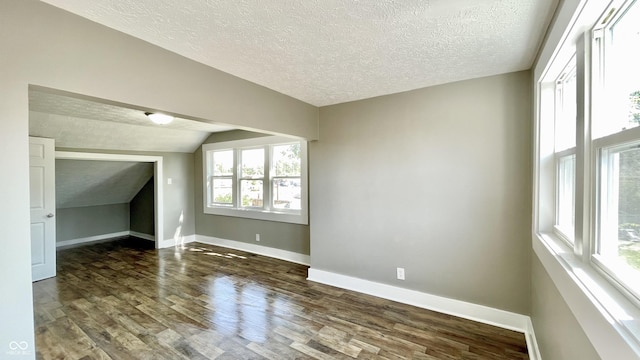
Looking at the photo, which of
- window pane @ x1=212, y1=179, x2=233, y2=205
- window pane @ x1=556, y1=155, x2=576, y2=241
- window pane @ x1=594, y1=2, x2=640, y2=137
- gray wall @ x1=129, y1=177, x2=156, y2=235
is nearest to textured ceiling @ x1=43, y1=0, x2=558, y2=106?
window pane @ x1=594, y1=2, x2=640, y2=137

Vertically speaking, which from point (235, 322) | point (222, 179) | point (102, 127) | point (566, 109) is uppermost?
point (102, 127)

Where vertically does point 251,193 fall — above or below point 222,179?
below

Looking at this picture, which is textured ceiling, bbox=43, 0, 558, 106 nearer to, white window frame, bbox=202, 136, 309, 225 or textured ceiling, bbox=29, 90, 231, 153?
textured ceiling, bbox=29, 90, 231, 153

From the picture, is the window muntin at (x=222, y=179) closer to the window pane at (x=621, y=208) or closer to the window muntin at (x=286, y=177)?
the window muntin at (x=286, y=177)

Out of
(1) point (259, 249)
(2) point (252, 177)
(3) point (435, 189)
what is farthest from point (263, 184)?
(3) point (435, 189)

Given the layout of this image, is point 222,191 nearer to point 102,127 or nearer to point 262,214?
point 262,214

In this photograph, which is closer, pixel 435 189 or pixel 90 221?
pixel 435 189

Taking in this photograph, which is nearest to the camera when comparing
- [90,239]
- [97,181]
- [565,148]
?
[565,148]

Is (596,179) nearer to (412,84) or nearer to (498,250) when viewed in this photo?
(498,250)

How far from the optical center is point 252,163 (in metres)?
5.08

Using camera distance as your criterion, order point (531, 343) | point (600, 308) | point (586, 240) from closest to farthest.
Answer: point (600, 308) → point (586, 240) → point (531, 343)

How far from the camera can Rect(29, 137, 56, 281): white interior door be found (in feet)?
12.2

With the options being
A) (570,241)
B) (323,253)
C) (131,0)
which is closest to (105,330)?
(323,253)

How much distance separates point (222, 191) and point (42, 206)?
2631 mm
